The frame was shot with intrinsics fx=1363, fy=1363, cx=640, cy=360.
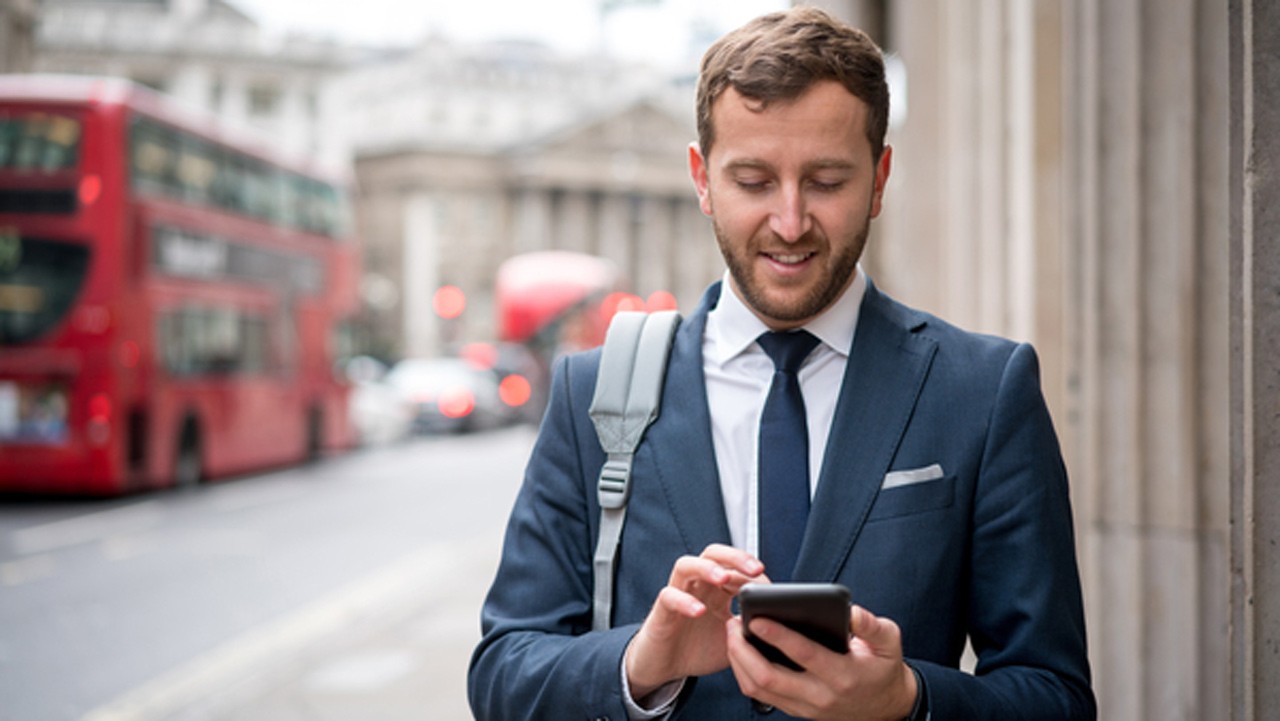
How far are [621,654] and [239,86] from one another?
183 ft

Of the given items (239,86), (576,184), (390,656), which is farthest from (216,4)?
(390,656)

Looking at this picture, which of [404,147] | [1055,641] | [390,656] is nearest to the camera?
[1055,641]

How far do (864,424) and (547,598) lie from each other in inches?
16.8

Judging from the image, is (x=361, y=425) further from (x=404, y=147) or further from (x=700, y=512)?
(x=404, y=147)

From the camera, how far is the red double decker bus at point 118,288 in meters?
11.9

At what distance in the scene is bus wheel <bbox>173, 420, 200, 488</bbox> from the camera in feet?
44.6

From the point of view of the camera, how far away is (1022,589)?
149cm

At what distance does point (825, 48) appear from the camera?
1.50 metres

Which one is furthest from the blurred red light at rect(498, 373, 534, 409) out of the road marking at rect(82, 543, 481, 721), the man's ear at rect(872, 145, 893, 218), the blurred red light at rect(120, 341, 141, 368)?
the man's ear at rect(872, 145, 893, 218)

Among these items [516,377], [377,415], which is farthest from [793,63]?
[516,377]

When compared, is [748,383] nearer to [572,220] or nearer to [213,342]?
[213,342]

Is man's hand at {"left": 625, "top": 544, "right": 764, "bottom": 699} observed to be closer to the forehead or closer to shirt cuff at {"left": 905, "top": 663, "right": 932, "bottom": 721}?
shirt cuff at {"left": 905, "top": 663, "right": 932, "bottom": 721}

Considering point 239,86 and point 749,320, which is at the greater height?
point 239,86

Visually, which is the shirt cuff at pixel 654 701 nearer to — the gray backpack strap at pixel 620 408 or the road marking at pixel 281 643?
the gray backpack strap at pixel 620 408
